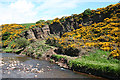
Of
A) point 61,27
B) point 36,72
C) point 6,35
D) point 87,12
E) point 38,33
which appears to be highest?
point 87,12

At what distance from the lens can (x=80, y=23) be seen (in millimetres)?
42688

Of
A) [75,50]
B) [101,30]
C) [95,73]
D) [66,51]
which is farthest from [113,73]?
[101,30]

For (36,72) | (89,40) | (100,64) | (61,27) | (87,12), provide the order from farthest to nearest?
(61,27)
(87,12)
(89,40)
(36,72)
(100,64)

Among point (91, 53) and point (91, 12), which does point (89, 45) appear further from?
point (91, 12)

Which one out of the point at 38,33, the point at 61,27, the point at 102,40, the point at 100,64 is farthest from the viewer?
the point at 38,33

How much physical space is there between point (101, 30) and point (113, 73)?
19240mm

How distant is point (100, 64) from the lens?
1609 centimetres

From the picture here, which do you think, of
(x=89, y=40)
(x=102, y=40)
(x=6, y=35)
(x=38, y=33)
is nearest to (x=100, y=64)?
(x=102, y=40)

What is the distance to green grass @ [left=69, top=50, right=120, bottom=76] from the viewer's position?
14.3 metres

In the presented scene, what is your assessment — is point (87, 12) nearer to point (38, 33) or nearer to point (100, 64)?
point (38, 33)

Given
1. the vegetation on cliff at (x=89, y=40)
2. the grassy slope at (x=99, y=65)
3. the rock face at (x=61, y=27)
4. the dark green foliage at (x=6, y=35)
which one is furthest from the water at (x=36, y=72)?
the dark green foliage at (x=6, y=35)

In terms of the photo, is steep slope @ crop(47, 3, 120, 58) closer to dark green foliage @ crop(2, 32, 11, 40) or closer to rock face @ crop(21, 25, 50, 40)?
rock face @ crop(21, 25, 50, 40)

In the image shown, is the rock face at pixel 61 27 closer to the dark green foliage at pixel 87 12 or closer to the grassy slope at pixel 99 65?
the dark green foliage at pixel 87 12

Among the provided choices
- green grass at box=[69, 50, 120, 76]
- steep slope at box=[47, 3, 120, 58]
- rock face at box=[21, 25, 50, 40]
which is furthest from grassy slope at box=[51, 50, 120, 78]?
rock face at box=[21, 25, 50, 40]
